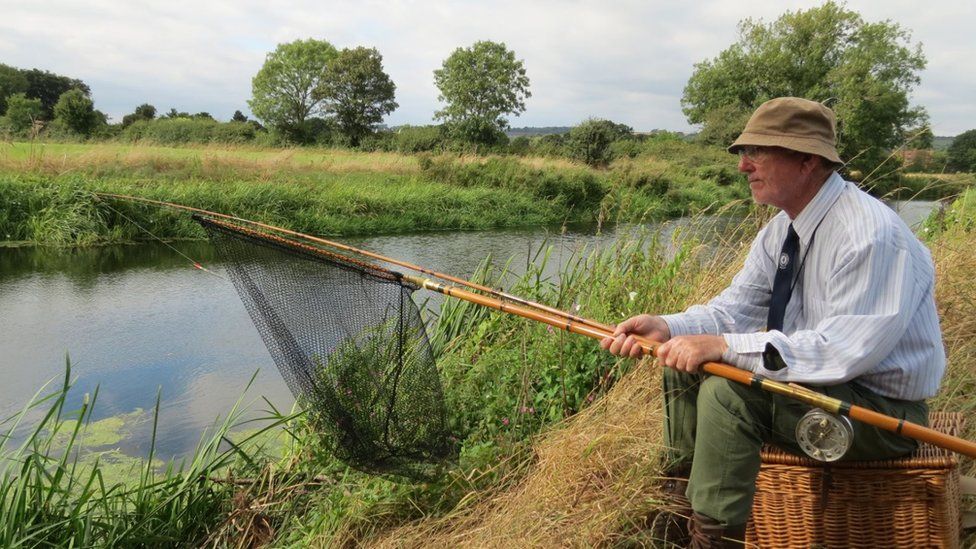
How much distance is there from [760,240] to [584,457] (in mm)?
941

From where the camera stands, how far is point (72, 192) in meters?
9.78

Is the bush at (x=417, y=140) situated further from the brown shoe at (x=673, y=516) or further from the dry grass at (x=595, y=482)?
the brown shoe at (x=673, y=516)

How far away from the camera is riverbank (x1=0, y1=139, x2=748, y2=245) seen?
9664mm

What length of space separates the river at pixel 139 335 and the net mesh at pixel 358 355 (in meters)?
1.82

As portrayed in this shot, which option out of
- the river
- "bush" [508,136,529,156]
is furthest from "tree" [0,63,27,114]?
the river

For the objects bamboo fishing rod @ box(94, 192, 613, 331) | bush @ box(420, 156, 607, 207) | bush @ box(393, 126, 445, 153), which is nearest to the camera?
bamboo fishing rod @ box(94, 192, 613, 331)

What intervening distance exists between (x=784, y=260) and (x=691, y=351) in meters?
0.48

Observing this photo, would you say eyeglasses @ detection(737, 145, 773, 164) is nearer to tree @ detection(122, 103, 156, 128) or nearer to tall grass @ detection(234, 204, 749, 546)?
tall grass @ detection(234, 204, 749, 546)

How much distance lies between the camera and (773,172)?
1.79 meters

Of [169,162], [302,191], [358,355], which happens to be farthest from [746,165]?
[169,162]

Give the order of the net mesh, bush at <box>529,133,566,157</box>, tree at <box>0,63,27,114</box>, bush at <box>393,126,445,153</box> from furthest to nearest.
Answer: tree at <box>0,63,27,114</box> → bush at <box>393,126,445,153</box> → bush at <box>529,133,566,157</box> → the net mesh

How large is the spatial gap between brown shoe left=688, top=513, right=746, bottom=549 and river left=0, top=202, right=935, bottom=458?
7.77 feet

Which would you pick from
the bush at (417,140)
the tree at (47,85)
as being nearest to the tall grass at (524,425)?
the bush at (417,140)

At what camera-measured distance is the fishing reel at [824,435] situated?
1502 mm
